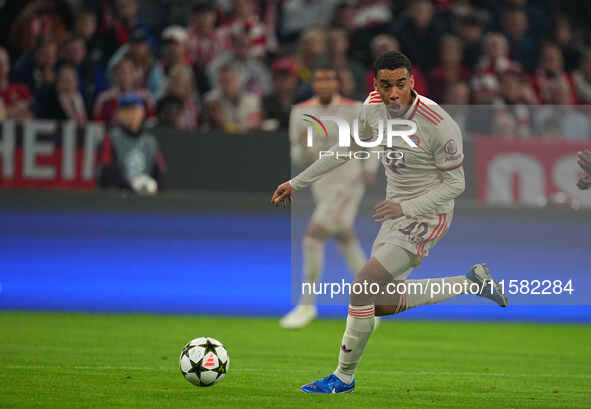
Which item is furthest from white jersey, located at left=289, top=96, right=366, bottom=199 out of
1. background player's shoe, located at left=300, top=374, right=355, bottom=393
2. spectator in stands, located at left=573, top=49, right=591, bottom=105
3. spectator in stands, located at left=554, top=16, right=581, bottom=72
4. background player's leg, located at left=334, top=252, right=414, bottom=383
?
spectator in stands, located at left=554, top=16, right=581, bottom=72

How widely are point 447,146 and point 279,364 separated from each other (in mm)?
2447

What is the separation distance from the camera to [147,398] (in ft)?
20.6

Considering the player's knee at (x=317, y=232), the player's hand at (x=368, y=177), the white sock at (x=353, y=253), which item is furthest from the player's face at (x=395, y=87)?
the player's knee at (x=317, y=232)

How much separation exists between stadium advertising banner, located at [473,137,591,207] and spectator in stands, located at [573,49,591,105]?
351cm

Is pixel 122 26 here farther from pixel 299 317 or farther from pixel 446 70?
pixel 299 317

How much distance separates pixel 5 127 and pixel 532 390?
6662 mm

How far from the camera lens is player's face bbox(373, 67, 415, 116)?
6.30 m

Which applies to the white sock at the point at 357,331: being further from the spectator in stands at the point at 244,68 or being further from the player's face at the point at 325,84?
the spectator in stands at the point at 244,68

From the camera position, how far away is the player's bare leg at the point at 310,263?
34.4ft

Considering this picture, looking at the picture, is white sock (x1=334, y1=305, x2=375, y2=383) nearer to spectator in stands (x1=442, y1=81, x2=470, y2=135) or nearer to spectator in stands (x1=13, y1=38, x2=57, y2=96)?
spectator in stands (x1=442, y1=81, x2=470, y2=135)

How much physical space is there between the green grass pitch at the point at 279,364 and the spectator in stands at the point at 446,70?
12.7 feet

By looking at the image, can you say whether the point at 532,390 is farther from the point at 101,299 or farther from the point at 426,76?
the point at 426,76

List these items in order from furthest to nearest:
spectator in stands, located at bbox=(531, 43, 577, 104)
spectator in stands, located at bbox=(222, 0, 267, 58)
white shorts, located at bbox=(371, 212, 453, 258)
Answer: spectator in stands, located at bbox=(531, 43, 577, 104) < spectator in stands, located at bbox=(222, 0, 267, 58) < white shorts, located at bbox=(371, 212, 453, 258)

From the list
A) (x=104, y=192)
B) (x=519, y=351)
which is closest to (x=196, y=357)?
(x=519, y=351)
